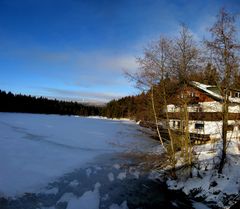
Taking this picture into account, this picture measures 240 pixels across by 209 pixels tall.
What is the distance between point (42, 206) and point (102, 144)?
17314 millimetres

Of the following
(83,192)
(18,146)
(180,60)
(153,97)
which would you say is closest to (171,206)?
(83,192)

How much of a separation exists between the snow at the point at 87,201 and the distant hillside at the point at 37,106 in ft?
312

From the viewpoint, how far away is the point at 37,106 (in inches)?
4670

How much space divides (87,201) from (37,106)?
366ft

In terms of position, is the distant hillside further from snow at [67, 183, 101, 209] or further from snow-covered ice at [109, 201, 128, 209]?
snow-covered ice at [109, 201, 128, 209]

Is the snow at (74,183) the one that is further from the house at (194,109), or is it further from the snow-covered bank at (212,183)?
the house at (194,109)

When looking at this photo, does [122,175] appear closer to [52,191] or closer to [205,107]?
[52,191]

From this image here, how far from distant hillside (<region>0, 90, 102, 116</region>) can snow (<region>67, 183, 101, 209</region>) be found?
95.2m

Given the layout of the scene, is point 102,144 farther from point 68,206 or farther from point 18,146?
point 68,206

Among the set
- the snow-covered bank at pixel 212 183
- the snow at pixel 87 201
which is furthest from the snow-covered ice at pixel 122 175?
the snow at pixel 87 201

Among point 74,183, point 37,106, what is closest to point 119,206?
point 74,183

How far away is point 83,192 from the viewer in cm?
1292

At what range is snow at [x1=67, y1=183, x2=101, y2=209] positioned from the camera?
11.2 metres

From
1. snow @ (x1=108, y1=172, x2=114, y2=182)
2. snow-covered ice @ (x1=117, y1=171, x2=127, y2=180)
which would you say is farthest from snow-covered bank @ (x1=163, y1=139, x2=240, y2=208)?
snow @ (x1=108, y1=172, x2=114, y2=182)
